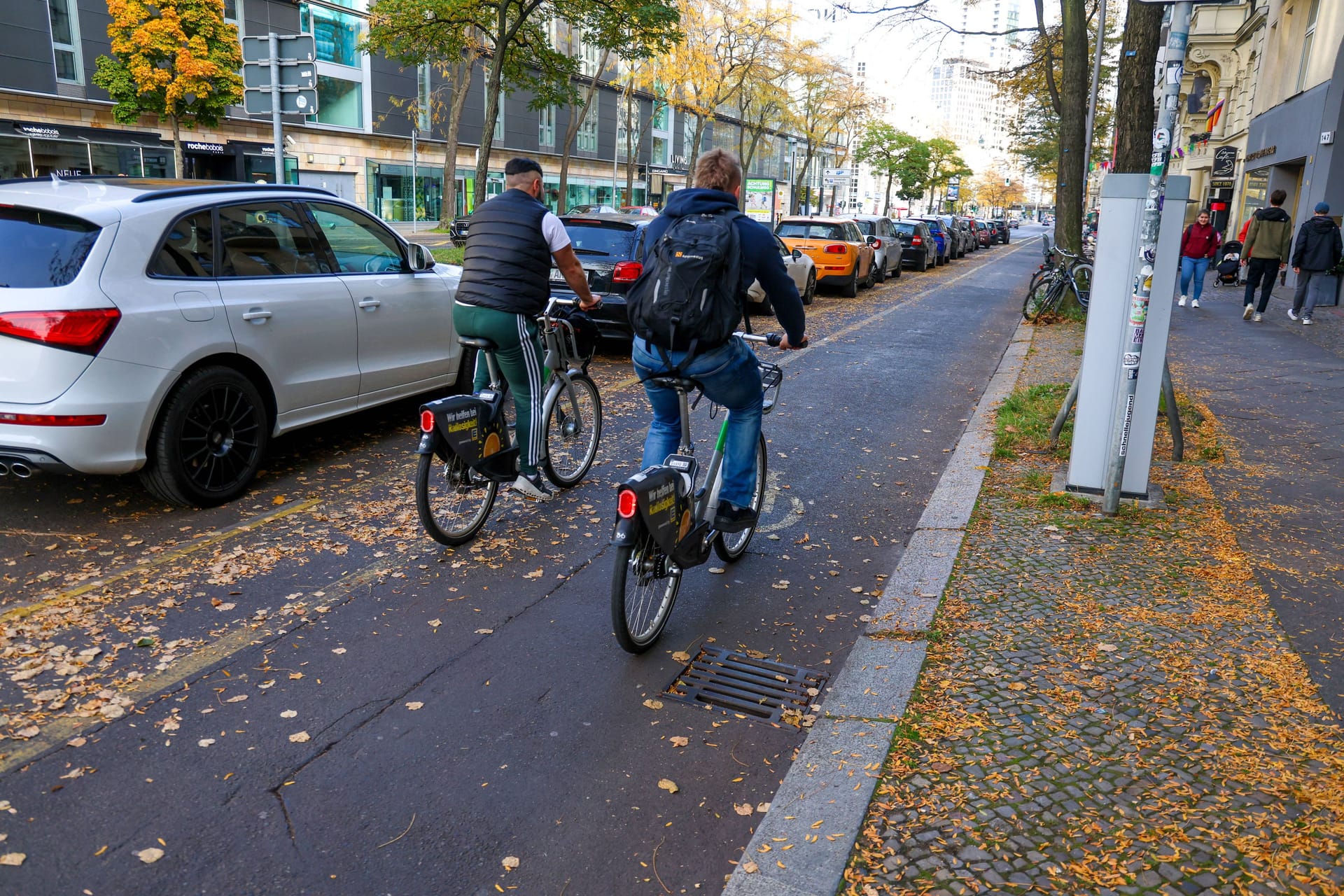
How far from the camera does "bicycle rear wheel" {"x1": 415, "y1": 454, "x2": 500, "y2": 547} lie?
5055 millimetres

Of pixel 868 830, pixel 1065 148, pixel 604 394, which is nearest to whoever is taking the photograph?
pixel 868 830

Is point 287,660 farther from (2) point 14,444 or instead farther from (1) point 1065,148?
(1) point 1065,148

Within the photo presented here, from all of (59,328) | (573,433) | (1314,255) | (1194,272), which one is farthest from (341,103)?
(59,328)

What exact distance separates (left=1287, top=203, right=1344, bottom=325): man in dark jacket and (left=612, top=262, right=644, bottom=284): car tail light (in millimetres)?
11661

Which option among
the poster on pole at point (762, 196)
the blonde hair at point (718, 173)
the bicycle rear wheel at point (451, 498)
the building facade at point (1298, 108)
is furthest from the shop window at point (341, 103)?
the blonde hair at point (718, 173)

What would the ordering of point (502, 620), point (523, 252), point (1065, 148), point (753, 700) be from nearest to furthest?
point (753, 700)
point (502, 620)
point (523, 252)
point (1065, 148)

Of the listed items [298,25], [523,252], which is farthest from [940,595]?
[298,25]

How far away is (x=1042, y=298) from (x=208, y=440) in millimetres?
14805

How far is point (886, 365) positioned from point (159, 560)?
8827mm

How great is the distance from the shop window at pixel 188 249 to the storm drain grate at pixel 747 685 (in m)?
3.67

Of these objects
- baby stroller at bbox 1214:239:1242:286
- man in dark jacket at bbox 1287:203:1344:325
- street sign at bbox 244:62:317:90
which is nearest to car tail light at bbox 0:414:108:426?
street sign at bbox 244:62:317:90

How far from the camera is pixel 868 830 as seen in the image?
2.95 metres

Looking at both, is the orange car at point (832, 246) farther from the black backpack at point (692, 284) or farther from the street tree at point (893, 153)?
the street tree at point (893, 153)

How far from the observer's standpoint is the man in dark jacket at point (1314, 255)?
620 inches
